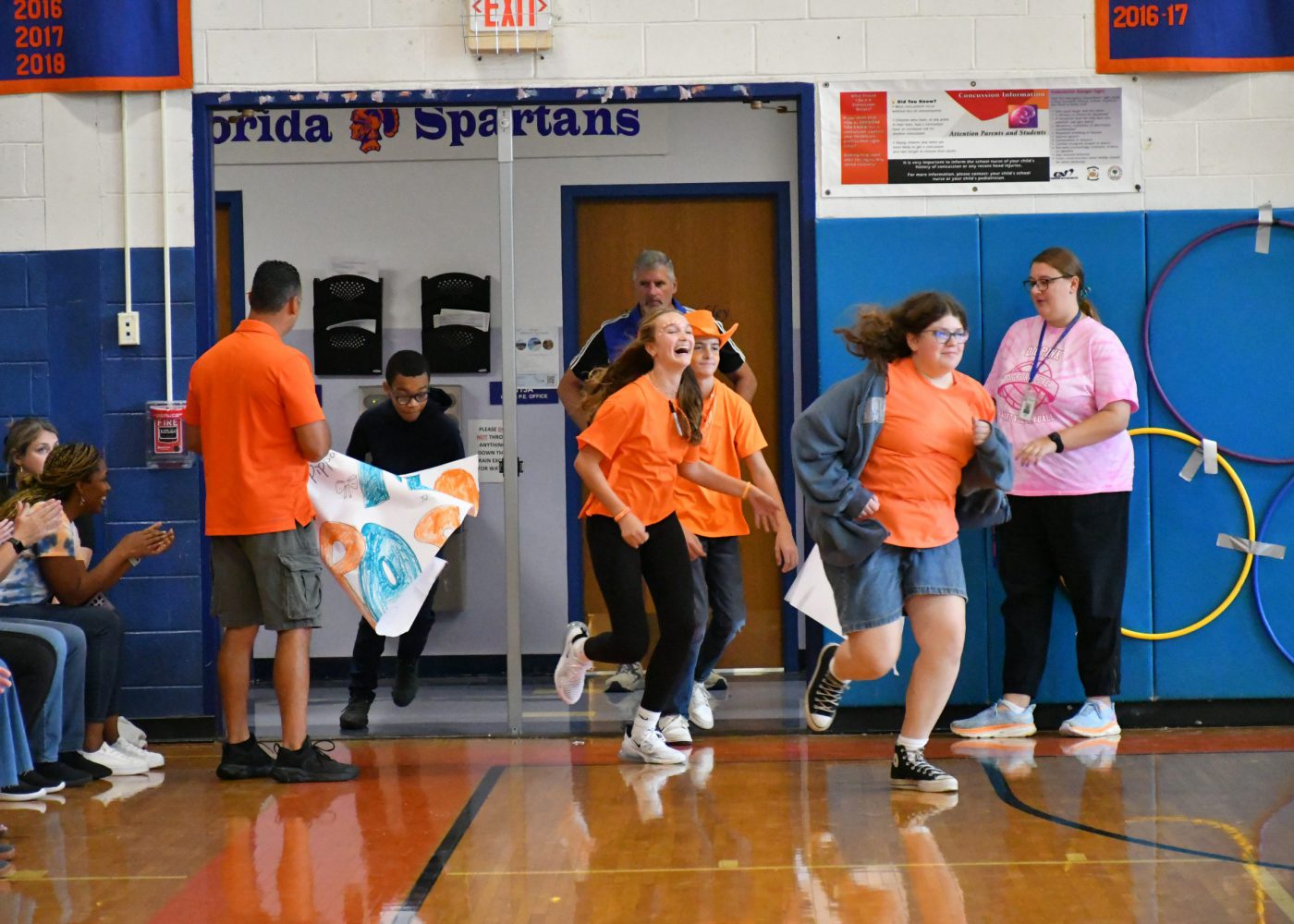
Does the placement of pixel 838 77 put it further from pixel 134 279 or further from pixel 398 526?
pixel 134 279

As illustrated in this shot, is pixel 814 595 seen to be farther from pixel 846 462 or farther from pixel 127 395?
pixel 127 395

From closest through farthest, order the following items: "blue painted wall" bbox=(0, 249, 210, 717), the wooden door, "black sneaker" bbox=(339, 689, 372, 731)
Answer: "blue painted wall" bbox=(0, 249, 210, 717) < "black sneaker" bbox=(339, 689, 372, 731) < the wooden door

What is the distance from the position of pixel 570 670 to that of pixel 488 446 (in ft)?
7.60

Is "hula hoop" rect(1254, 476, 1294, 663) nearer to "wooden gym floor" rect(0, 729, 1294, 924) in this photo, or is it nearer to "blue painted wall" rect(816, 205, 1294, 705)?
"blue painted wall" rect(816, 205, 1294, 705)

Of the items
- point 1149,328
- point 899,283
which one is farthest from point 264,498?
point 1149,328

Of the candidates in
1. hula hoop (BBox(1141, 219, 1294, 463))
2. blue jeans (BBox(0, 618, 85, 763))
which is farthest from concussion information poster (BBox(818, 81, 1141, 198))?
blue jeans (BBox(0, 618, 85, 763))

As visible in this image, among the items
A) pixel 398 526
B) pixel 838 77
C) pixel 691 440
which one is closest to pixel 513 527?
pixel 398 526

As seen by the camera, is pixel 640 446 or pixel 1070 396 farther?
pixel 1070 396

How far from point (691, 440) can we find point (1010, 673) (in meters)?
1.53

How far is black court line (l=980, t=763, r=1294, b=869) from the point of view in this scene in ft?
12.3

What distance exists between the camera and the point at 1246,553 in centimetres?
558

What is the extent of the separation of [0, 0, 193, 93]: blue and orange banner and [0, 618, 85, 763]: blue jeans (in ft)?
6.54

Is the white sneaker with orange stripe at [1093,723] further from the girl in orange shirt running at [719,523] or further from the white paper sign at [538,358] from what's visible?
the white paper sign at [538,358]

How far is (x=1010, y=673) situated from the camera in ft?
18.0
